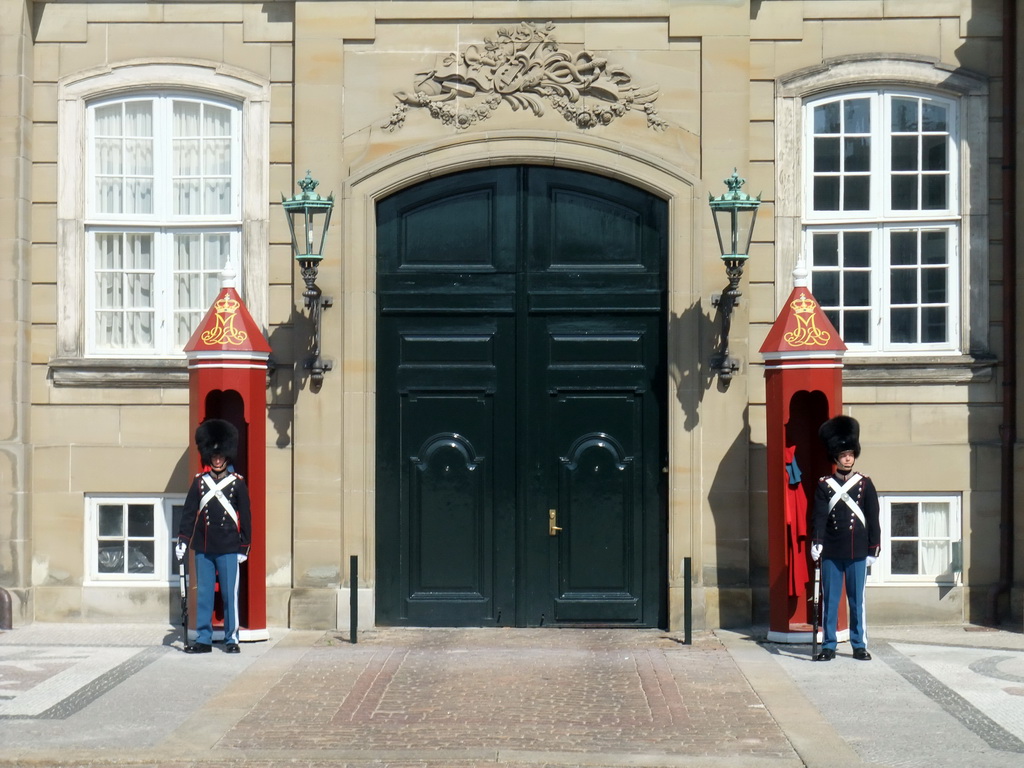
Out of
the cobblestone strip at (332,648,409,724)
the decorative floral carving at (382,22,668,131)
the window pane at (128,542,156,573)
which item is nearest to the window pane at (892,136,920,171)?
the decorative floral carving at (382,22,668,131)

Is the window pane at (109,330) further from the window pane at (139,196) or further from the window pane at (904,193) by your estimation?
the window pane at (904,193)

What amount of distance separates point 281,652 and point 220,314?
2666 millimetres

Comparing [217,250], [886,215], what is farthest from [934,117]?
[217,250]

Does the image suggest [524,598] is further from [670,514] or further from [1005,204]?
[1005,204]

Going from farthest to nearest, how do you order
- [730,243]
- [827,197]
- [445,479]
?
[827,197] < [445,479] < [730,243]

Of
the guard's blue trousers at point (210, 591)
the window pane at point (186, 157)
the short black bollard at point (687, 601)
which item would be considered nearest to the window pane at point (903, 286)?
the short black bollard at point (687, 601)

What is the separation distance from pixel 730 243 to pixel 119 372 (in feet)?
17.2

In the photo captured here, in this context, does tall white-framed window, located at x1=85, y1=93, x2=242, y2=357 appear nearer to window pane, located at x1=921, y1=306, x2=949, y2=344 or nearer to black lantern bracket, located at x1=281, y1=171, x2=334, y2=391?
black lantern bracket, located at x1=281, y1=171, x2=334, y2=391

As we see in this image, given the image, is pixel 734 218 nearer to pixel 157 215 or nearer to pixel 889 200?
pixel 889 200

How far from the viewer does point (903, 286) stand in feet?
40.0

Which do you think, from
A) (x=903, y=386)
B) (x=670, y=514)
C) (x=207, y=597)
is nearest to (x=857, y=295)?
(x=903, y=386)

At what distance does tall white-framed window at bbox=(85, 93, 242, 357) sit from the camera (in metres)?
12.3

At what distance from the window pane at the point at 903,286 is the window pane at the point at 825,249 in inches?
19.7

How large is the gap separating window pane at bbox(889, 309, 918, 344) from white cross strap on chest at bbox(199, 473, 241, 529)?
5.64 metres
